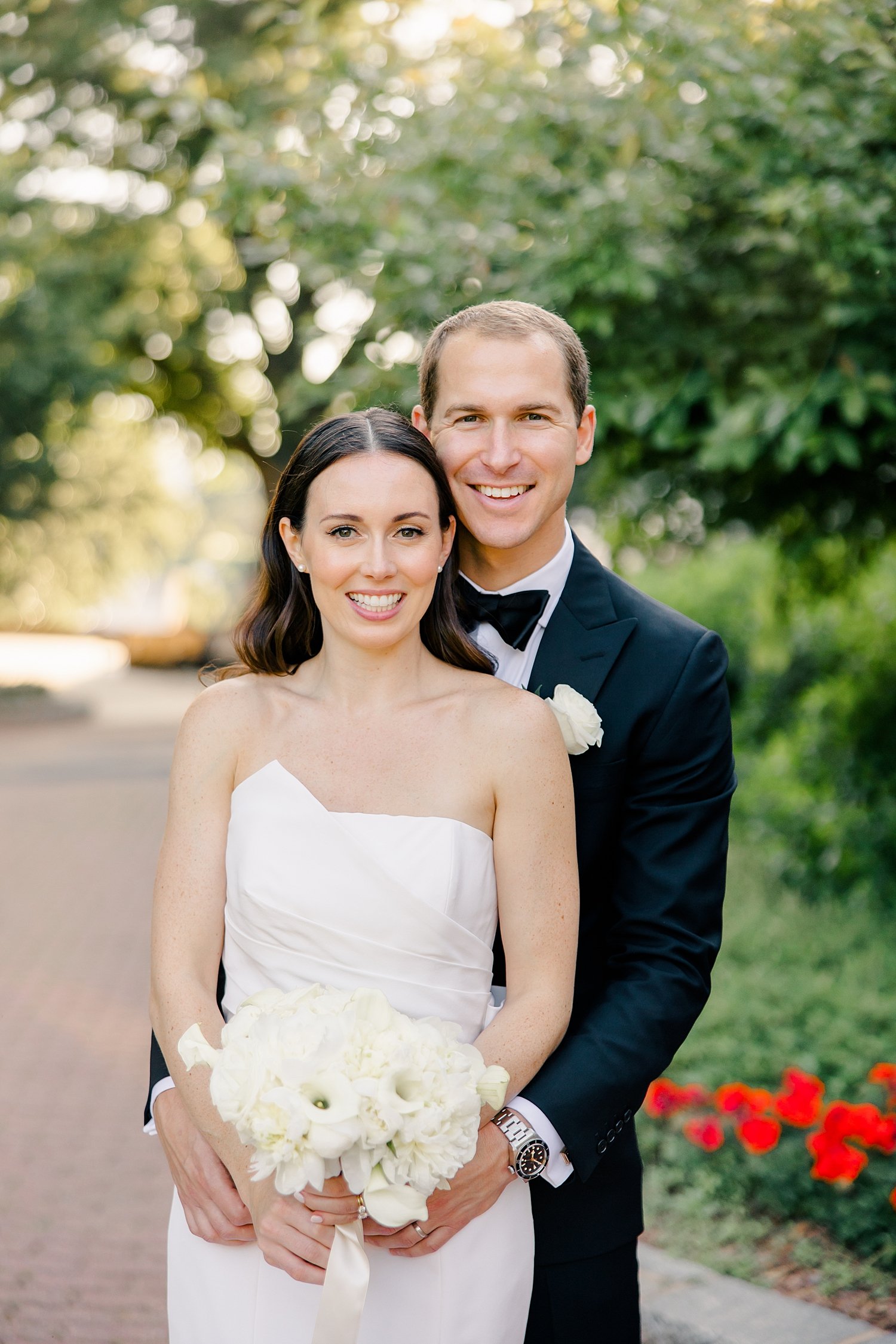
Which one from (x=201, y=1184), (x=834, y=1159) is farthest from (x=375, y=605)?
(x=834, y=1159)

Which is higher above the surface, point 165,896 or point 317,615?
point 317,615

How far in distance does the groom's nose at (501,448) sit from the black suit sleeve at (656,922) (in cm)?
51

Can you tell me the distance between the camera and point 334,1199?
187cm

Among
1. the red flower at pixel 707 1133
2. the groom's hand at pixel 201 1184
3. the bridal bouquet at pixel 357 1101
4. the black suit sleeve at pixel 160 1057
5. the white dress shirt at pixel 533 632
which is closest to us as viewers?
the bridal bouquet at pixel 357 1101

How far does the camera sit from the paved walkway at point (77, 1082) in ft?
14.3

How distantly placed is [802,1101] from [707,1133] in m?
0.38

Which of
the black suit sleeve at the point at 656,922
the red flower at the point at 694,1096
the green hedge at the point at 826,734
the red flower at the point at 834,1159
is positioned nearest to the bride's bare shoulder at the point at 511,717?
the black suit sleeve at the point at 656,922

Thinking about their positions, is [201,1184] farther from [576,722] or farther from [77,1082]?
[77,1082]

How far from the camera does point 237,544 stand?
65688 mm

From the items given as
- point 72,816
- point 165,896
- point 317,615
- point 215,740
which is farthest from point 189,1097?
point 72,816

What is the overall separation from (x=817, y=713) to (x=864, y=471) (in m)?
3.25

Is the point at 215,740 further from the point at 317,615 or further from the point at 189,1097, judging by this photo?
the point at 189,1097

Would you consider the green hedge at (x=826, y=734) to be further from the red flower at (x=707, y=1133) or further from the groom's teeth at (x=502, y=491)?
the groom's teeth at (x=502, y=491)

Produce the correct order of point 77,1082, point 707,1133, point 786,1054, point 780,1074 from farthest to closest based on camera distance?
point 77,1082
point 786,1054
point 780,1074
point 707,1133
